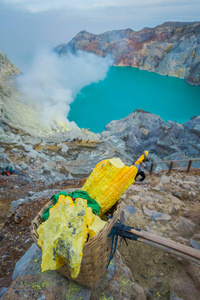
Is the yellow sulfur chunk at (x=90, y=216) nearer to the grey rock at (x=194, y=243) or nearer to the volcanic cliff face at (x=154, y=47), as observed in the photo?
the grey rock at (x=194, y=243)

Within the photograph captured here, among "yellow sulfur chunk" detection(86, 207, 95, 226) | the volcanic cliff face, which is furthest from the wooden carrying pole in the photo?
the volcanic cliff face

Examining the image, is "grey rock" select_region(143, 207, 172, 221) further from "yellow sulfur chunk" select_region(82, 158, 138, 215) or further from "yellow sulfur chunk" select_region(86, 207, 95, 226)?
"yellow sulfur chunk" select_region(86, 207, 95, 226)

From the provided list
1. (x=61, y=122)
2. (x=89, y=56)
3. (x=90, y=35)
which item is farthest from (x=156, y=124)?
(x=90, y=35)

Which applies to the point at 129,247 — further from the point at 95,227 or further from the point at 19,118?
the point at 19,118

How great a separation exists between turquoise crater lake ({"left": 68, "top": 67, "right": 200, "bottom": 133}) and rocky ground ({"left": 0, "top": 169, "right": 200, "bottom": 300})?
49.5 ft

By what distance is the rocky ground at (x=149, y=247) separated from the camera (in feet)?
5.31

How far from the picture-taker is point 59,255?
1.01 metres

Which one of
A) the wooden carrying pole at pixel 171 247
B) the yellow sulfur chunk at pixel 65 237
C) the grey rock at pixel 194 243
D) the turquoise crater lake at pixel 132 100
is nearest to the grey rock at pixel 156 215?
the grey rock at pixel 194 243

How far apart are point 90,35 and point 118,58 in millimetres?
11023

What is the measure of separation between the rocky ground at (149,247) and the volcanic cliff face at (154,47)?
31.3 metres

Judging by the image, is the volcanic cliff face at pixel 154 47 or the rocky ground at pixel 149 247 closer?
the rocky ground at pixel 149 247

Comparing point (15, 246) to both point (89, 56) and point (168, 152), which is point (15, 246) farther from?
point (89, 56)

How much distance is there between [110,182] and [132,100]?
79.4ft

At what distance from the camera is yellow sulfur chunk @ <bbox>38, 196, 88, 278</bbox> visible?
96cm
